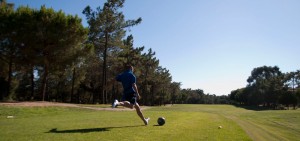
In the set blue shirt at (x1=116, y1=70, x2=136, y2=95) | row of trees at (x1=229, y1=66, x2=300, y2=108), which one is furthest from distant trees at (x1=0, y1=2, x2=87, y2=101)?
row of trees at (x1=229, y1=66, x2=300, y2=108)

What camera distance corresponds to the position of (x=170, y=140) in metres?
7.69

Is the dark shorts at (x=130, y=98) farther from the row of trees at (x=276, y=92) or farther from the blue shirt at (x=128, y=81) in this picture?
the row of trees at (x=276, y=92)

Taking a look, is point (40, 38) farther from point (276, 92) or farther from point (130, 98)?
point (276, 92)

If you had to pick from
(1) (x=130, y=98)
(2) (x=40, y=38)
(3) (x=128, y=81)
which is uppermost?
(2) (x=40, y=38)

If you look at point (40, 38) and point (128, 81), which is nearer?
point (128, 81)

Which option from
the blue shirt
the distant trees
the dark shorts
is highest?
the distant trees

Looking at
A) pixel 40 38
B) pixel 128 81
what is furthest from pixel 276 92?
pixel 128 81

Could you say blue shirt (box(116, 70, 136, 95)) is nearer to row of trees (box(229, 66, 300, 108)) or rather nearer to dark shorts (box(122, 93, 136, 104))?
dark shorts (box(122, 93, 136, 104))

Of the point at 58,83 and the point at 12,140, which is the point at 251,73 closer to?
the point at 58,83

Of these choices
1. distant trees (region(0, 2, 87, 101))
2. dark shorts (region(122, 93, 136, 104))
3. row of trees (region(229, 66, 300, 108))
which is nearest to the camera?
dark shorts (region(122, 93, 136, 104))

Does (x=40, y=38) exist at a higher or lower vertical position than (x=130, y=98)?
higher

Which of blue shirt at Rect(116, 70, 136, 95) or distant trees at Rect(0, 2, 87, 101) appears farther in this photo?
distant trees at Rect(0, 2, 87, 101)

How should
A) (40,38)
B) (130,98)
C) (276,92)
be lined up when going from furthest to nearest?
1. (276,92)
2. (40,38)
3. (130,98)

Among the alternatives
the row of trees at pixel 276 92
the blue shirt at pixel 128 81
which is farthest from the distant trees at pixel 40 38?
the row of trees at pixel 276 92
